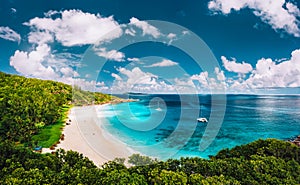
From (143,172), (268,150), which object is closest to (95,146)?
(143,172)

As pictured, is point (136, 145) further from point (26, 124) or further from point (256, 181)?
point (256, 181)

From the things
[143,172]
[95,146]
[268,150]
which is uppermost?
[268,150]

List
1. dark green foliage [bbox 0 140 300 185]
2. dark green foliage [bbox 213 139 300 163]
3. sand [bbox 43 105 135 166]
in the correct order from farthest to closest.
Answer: sand [bbox 43 105 135 166] < dark green foliage [bbox 213 139 300 163] < dark green foliage [bbox 0 140 300 185]

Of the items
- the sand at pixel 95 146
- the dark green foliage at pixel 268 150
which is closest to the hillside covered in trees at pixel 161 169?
the dark green foliage at pixel 268 150

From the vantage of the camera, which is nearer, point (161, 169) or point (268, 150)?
point (161, 169)

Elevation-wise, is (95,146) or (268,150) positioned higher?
(268,150)

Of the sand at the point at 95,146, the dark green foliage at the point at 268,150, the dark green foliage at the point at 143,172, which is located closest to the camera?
the dark green foliage at the point at 143,172

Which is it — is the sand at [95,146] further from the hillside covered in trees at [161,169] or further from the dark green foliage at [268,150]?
the dark green foliage at [268,150]

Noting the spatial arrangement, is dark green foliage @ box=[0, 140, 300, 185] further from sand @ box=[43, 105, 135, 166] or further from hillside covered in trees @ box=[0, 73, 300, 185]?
sand @ box=[43, 105, 135, 166]

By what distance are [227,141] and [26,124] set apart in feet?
95.6

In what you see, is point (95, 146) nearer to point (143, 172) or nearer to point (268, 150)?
point (143, 172)

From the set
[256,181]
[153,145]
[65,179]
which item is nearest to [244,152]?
[256,181]

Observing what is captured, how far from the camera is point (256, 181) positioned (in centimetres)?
746

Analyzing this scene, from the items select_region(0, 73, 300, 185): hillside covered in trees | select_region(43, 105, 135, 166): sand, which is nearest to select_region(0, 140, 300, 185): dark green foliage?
select_region(0, 73, 300, 185): hillside covered in trees
